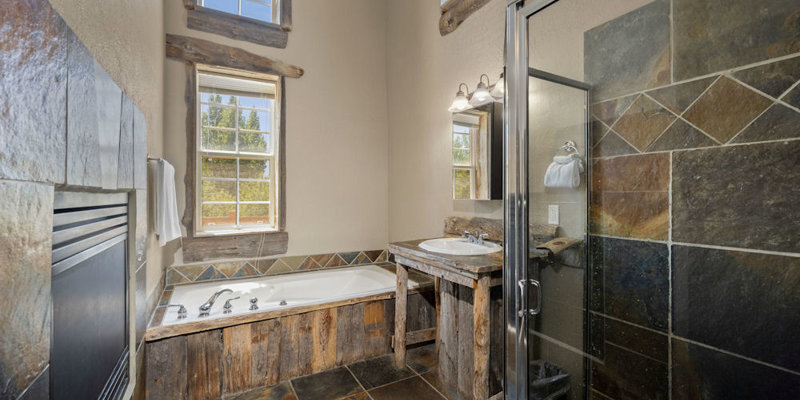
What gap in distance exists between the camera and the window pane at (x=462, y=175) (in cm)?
247

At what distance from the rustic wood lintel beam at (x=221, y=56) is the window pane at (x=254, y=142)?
1.92 ft

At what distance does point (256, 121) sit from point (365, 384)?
247 cm

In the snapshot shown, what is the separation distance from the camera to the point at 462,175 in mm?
2537

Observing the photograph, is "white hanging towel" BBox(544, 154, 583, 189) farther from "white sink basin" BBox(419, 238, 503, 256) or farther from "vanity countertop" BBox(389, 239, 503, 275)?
"white sink basin" BBox(419, 238, 503, 256)

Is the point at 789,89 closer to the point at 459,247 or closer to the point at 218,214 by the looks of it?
the point at 459,247

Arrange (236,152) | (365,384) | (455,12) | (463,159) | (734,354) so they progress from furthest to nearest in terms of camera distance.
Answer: (236,152)
(455,12)
(463,159)
(365,384)
(734,354)

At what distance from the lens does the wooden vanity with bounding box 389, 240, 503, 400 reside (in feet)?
5.53

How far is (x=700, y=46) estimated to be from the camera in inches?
37.2

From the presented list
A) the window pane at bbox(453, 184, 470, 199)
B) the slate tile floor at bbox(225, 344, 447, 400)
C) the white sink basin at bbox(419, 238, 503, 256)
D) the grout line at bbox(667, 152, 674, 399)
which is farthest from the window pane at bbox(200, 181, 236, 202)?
the grout line at bbox(667, 152, 674, 399)

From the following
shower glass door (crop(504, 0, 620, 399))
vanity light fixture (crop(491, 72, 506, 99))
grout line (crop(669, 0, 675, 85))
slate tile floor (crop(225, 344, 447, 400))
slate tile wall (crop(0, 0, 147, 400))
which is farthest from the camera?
vanity light fixture (crop(491, 72, 506, 99))

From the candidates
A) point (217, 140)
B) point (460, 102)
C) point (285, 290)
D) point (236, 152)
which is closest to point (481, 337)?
point (460, 102)

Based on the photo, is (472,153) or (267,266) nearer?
(472,153)

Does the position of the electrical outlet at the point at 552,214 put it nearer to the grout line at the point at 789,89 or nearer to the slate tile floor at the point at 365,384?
the grout line at the point at 789,89

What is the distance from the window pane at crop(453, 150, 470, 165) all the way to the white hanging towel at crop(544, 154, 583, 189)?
3.85 feet
